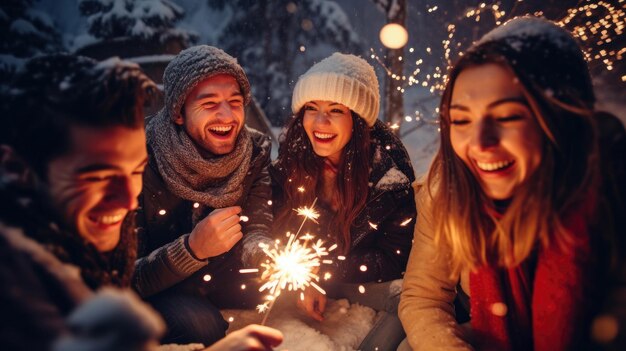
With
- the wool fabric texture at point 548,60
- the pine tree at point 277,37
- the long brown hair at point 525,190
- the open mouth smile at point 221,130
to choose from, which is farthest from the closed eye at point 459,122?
the pine tree at point 277,37

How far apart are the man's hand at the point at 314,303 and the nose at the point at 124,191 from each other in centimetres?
244

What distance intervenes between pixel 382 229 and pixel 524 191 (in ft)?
6.65

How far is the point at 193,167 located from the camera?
11.4ft

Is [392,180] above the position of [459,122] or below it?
below

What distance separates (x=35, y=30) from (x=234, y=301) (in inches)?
662

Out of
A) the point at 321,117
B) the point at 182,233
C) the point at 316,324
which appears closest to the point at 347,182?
the point at 321,117

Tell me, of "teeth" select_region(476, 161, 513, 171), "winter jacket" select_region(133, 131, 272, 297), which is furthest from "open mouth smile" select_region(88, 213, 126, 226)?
"teeth" select_region(476, 161, 513, 171)

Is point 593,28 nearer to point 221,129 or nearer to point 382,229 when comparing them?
point 382,229

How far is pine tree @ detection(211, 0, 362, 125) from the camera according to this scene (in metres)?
14.3

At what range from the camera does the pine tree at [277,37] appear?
47.0ft

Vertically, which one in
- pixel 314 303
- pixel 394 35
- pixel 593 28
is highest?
pixel 394 35

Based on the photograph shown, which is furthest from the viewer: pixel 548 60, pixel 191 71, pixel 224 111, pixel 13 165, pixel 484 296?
pixel 224 111

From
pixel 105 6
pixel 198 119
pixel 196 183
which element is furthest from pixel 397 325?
pixel 105 6

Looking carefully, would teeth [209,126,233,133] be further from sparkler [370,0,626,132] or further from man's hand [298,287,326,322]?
sparkler [370,0,626,132]
